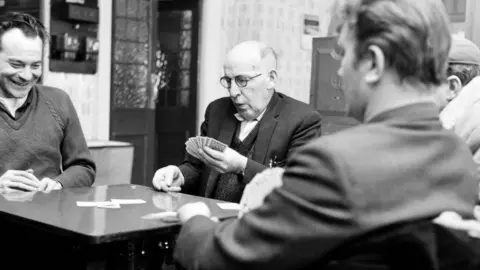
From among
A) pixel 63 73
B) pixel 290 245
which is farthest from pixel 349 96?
pixel 63 73

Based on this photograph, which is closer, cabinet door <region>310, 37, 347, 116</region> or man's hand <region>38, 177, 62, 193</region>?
man's hand <region>38, 177, 62, 193</region>

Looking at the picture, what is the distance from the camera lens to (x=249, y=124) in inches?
115

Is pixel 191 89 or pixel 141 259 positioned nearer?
pixel 141 259

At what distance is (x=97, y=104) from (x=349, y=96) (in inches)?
210

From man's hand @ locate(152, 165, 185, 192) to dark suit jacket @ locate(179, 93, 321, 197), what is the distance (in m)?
0.14

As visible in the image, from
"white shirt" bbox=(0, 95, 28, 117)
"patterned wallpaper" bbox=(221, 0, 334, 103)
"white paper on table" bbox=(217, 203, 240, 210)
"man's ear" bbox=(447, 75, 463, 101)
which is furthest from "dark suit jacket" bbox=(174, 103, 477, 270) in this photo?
"patterned wallpaper" bbox=(221, 0, 334, 103)

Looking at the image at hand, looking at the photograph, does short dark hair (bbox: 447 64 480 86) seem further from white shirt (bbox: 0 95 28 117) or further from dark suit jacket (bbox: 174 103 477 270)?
white shirt (bbox: 0 95 28 117)

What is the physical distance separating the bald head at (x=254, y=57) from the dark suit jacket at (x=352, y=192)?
5.75 feet

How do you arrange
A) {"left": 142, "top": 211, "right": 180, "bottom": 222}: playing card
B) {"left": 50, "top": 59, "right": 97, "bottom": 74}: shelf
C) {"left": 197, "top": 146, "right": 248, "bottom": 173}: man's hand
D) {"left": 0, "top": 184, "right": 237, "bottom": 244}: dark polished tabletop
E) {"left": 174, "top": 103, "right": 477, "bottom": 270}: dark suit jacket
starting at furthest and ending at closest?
{"left": 50, "top": 59, "right": 97, "bottom": 74}: shelf < {"left": 197, "top": 146, "right": 248, "bottom": 173}: man's hand < {"left": 142, "top": 211, "right": 180, "bottom": 222}: playing card < {"left": 0, "top": 184, "right": 237, "bottom": 244}: dark polished tabletop < {"left": 174, "top": 103, "right": 477, "bottom": 270}: dark suit jacket

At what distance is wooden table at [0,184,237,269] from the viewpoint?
5.76 ft

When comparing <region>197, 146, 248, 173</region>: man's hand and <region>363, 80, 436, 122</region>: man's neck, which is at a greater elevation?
<region>363, 80, 436, 122</region>: man's neck

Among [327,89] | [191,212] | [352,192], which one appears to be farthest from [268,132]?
[327,89]

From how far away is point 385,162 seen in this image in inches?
41.2

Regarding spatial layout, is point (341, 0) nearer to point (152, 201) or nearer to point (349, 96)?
point (349, 96)
